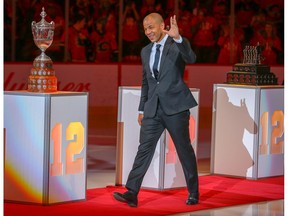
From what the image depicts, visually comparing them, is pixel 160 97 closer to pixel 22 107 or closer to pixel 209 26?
pixel 22 107

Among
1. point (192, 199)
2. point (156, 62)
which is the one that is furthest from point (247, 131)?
point (156, 62)

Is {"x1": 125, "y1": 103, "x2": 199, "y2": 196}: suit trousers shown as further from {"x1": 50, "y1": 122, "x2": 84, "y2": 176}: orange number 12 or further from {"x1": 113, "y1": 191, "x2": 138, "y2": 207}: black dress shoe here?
{"x1": 50, "y1": 122, "x2": 84, "y2": 176}: orange number 12

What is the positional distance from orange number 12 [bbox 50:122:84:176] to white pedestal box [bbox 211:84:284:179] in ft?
7.98

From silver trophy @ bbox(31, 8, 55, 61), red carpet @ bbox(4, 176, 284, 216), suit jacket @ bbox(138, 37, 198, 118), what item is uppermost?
silver trophy @ bbox(31, 8, 55, 61)

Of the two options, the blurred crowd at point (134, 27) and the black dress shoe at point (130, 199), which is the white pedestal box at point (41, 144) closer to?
the black dress shoe at point (130, 199)

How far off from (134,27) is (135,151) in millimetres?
9004

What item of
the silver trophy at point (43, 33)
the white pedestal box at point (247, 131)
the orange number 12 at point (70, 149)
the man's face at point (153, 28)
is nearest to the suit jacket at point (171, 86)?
the man's face at point (153, 28)

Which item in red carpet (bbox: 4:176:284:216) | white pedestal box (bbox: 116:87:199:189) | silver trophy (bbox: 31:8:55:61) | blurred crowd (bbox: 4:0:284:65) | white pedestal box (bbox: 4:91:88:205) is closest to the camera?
red carpet (bbox: 4:176:284:216)

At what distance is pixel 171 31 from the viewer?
763cm

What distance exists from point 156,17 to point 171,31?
26 cm

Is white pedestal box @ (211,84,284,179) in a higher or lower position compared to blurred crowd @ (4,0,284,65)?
lower

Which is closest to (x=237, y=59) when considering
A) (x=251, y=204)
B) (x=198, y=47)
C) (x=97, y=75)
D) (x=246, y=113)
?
(x=198, y=47)

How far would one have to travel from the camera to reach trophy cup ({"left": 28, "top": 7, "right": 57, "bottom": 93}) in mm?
7980

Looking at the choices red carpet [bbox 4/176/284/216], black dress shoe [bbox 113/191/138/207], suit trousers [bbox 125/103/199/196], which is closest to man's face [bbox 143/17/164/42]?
suit trousers [bbox 125/103/199/196]
